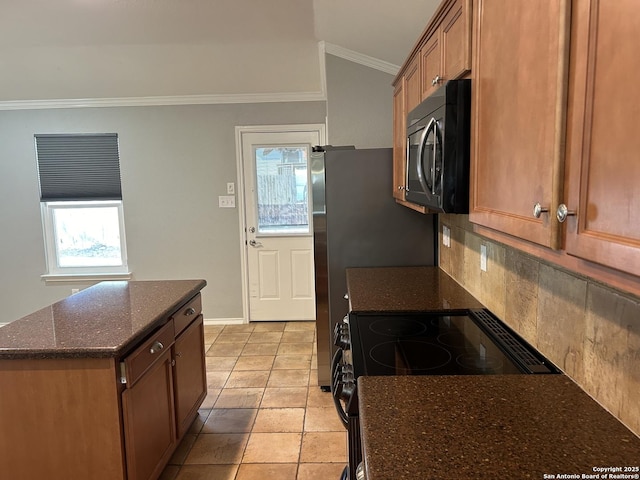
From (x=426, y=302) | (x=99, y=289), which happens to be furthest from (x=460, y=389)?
(x=99, y=289)

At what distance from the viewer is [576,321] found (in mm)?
1116

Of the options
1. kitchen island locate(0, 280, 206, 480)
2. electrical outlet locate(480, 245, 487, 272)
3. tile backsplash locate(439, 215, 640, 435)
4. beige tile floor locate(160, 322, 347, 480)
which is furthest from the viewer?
beige tile floor locate(160, 322, 347, 480)

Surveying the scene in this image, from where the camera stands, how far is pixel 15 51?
346 centimetres

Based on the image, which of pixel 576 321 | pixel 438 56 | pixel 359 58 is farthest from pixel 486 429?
pixel 359 58

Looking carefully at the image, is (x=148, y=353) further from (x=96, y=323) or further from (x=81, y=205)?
(x=81, y=205)

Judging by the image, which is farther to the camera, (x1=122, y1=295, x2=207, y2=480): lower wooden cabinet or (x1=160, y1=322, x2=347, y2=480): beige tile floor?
(x1=160, y1=322, x2=347, y2=480): beige tile floor

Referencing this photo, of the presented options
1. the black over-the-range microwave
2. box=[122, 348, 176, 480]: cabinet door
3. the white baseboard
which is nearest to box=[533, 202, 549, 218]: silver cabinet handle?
the black over-the-range microwave

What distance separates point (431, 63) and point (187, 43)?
7.96 feet

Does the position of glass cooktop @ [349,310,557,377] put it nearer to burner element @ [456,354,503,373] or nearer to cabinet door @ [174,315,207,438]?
burner element @ [456,354,503,373]

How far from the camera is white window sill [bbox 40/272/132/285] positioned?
A: 4457 mm

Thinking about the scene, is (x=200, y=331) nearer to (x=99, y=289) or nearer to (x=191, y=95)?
(x=99, y=289)

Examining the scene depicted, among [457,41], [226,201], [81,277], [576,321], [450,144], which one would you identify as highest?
[457,41]

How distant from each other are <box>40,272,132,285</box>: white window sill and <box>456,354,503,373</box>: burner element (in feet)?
12.8

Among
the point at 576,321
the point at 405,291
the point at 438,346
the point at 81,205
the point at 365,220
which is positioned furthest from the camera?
the point at 81,205
